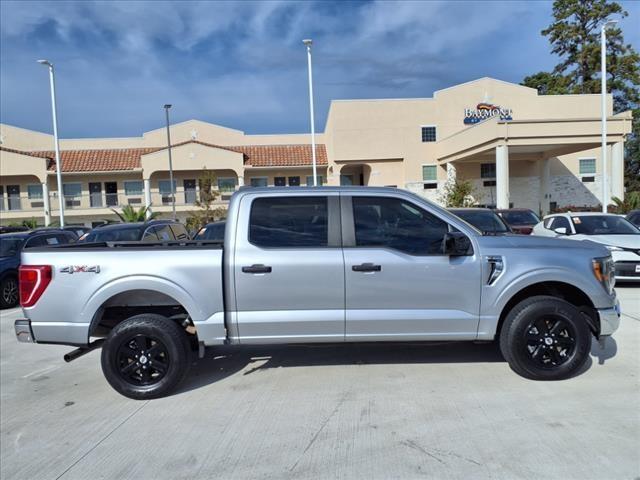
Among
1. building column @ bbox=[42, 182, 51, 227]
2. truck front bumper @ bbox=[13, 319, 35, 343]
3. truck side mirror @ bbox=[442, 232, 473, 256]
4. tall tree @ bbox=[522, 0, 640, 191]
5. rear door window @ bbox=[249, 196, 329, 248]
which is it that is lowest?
truck front bumper @ bbox=[13, 319, 35, 343]

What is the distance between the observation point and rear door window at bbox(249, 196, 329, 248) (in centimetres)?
446

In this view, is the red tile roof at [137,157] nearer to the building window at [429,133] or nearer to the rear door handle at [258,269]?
the building window at [429,133]

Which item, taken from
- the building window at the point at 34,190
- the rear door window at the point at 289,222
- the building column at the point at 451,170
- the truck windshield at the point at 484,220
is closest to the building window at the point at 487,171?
the building column at the point at 451,170

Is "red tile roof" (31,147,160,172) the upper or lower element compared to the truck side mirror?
upper

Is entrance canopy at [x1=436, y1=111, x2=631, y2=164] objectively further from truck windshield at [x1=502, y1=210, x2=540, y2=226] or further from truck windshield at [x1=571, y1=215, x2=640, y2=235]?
truck windshield at [x1=571, y1=215, x2=640, y2=235]

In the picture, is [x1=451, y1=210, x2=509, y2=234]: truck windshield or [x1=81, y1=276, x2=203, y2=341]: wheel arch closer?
[x1=81, y1=276, x2=203, y2=341]: wheel arch

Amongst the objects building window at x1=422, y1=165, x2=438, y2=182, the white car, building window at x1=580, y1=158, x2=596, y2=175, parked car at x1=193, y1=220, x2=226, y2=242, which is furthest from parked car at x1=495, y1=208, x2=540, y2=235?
building window at x1=580, y1=158, x2=596, y2=175

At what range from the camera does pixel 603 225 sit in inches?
396

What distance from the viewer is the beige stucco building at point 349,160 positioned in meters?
31.2

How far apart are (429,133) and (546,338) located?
29.2 meters

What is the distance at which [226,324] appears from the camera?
4422mm

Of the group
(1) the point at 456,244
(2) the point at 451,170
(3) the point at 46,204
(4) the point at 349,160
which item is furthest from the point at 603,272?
(3) the point at 46,204

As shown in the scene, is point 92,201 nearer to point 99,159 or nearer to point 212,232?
point 99,159

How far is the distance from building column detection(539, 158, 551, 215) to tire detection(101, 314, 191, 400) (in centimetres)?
3112
